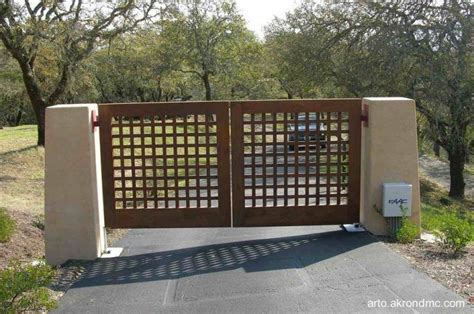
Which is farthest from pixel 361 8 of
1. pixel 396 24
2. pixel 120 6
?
pixel 120 6

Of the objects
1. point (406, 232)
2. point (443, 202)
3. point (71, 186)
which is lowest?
point (443, 202)

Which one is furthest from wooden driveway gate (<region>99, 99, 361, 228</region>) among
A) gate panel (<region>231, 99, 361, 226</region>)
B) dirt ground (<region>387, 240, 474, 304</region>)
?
dirt ground (<region>387, 240, 474, 304</region>)

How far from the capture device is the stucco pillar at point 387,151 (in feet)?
21.7

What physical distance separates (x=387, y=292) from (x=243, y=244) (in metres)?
2.34

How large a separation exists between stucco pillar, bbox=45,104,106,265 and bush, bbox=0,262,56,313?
1953 millimetres

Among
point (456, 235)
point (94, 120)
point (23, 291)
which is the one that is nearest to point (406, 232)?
point (456, 235)

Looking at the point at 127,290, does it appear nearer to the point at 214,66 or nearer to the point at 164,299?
the point at 164,299

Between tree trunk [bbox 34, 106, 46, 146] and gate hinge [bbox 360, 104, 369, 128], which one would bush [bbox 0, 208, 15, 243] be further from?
tree trunk [bbox 34, 106, 46, 146]

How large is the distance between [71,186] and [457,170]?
17.9m

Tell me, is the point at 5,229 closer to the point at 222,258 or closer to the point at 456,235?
the point at 222,258

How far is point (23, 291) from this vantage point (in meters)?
4.19

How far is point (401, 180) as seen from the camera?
6758 millimetres

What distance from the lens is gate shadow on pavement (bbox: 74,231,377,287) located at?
562 centimetres

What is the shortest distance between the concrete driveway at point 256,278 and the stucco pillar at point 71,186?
1.36 ft
